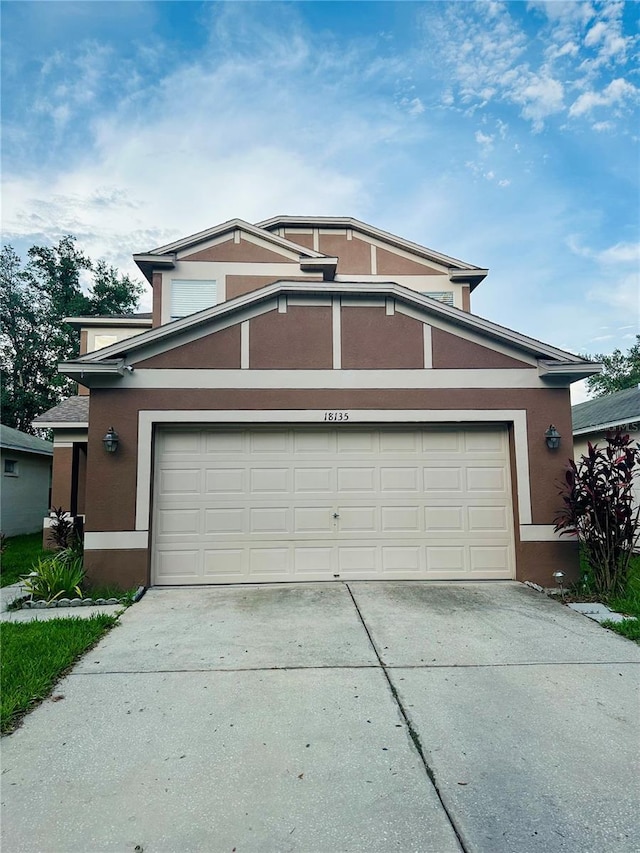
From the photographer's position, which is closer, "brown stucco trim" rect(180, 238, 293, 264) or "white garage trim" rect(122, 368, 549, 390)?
"white garage trim" rect(122, 368, 549, 390)

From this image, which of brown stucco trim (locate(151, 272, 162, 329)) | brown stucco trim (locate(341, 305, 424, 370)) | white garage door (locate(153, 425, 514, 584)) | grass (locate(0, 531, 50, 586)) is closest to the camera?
white garage door (locate(153, 425, 514, 584))

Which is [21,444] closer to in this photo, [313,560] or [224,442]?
[224,442]

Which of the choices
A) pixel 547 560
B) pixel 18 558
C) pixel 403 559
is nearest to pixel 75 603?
pixel 403 559

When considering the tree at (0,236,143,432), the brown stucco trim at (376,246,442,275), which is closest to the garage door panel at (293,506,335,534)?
the brown stucco trim at (376,246,442,275)

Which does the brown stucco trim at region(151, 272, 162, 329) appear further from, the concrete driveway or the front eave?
the concrete driveway

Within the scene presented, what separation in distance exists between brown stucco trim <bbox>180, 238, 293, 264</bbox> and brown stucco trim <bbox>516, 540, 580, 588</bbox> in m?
8.25

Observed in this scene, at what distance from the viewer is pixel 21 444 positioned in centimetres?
1562

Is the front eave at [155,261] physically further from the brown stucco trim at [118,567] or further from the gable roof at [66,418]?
the brown stucco trim at [118,567]

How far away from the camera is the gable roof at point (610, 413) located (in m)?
10.9

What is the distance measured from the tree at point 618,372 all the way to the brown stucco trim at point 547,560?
26.5m

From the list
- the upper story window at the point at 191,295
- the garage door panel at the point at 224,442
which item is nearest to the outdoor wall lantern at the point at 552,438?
the garage door panel at the point at 224,442

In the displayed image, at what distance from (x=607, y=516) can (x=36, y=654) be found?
6.68 m

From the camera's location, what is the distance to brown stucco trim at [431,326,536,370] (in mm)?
7215

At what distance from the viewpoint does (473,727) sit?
315cm
